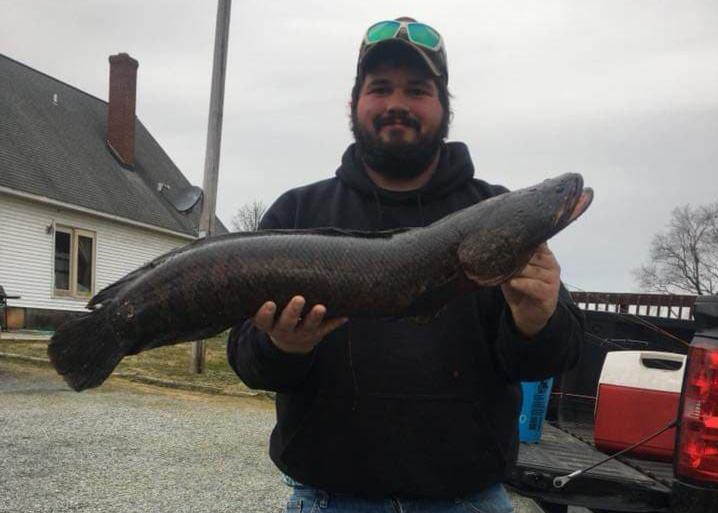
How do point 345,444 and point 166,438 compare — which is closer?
point 345,444

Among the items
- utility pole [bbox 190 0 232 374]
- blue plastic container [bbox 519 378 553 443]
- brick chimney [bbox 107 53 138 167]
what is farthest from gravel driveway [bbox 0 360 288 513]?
brick chimney [bbox 107 53 138 167]

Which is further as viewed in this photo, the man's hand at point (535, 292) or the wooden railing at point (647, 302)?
the wooden railing at point (647, 302)

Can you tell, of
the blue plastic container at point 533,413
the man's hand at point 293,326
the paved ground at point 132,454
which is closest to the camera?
the man's hand at point 293,326

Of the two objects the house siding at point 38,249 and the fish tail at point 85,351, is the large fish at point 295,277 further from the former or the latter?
the house siding at point 38,249

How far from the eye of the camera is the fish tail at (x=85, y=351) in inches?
90.3

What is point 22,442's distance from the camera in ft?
22.9

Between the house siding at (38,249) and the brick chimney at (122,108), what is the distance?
18.0ft

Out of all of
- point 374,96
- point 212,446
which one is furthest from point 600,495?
point 212,446

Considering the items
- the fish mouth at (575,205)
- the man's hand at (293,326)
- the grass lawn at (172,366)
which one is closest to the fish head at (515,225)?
the fish mouth at (575,205)

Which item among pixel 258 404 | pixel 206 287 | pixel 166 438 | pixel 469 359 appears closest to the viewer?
pixel 206 287

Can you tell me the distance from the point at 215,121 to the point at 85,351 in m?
11.1

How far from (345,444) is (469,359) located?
0.59 meters

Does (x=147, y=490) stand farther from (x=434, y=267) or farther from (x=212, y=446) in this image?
(x=434, y=267)

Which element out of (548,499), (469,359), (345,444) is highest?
(469,359)
